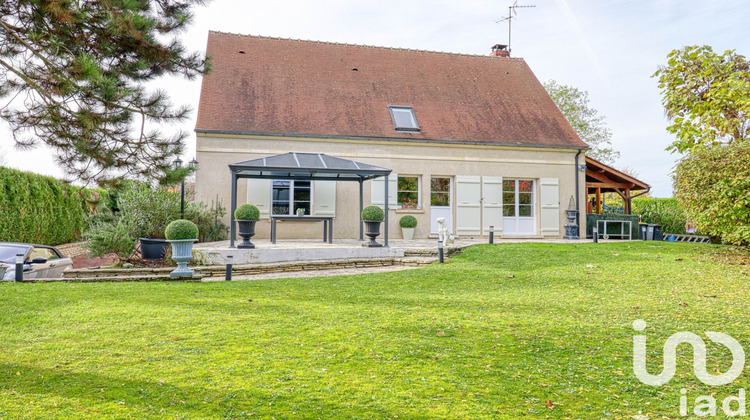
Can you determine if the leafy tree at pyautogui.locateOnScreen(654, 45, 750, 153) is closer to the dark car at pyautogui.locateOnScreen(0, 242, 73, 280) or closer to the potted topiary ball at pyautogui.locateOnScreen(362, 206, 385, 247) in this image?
the potted topiary ball at pyautogui.locateOnScreen(362, 206, 385, 247)

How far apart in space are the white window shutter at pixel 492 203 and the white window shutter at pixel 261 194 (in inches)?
262

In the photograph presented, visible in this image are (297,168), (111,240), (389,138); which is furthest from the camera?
(389,138)

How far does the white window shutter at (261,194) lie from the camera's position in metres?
13.2

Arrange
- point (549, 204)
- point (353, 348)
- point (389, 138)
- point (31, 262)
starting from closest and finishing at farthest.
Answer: point (353, 348)
point (31, 262)
point (389, 138)
point (549, 204)

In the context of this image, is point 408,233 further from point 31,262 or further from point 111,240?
point 31,262

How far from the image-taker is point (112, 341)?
405cm

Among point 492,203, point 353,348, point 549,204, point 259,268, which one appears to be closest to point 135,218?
point 259,268

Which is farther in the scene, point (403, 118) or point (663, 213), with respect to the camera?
point (663, 213)

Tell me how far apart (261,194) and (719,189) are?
35.9 feet

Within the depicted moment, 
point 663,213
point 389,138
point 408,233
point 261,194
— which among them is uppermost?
point 389,138

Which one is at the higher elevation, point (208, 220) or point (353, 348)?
point (208, 220)

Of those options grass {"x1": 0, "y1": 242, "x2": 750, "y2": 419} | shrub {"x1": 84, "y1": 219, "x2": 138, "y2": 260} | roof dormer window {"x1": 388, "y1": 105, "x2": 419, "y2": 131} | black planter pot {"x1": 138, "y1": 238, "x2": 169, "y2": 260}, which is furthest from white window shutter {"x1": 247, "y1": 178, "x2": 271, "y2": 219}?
grass {"x1": 0, "y1": 242, "x2": 750, "y2": 419}

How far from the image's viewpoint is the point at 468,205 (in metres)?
14.7

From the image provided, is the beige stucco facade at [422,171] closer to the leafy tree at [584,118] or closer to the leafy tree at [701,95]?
the leafy tree at [701,95]
